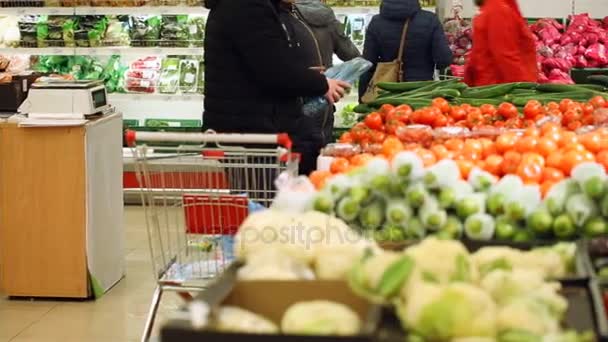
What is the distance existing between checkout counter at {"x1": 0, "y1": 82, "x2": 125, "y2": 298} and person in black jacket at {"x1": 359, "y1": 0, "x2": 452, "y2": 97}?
216 centimetres

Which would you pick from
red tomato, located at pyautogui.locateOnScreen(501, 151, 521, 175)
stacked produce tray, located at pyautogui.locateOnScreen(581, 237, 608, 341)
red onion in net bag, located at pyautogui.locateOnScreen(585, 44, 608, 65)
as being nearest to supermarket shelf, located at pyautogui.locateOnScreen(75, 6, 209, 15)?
red onion in net bag, located at pyautogui.locateOnScreen(585, 44, 608, 65)

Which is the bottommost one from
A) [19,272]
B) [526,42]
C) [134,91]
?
[19,272]

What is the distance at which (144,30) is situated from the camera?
766cm

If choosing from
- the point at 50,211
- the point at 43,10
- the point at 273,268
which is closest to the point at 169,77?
the point at 43,10

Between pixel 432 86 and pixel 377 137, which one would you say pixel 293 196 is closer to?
pixel 377 137

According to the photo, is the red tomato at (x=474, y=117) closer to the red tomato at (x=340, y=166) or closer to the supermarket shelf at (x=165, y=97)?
the red tomato at (x=340, y=166)

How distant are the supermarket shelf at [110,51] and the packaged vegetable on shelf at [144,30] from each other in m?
0.06

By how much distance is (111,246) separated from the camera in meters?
5.31

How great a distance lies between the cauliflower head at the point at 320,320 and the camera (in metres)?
1.51

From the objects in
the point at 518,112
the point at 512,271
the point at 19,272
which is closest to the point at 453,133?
the point at 518,112

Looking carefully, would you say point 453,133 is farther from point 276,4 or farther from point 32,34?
point 32,34

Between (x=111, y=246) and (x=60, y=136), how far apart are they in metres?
0.70

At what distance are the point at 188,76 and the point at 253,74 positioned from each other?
367 cm

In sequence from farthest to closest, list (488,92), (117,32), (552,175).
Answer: (117,32)
(488,92)
(552,175)
